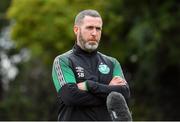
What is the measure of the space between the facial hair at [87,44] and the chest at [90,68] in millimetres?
92

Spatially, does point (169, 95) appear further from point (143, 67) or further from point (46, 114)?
point (46, 114)

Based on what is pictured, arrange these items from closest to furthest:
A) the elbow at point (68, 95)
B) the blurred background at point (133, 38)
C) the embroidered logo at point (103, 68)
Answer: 1. the elbow at point (68, 95)
2. the embroidered logo at point (103, 68)
3. the blurred background at point (133, 38)

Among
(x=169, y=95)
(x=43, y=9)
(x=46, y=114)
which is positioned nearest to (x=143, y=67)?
(x=169, y=95)

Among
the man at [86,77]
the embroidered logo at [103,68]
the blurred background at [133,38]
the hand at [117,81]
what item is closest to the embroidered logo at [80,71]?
the man at [86,77]

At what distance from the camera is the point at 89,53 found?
18.4ft

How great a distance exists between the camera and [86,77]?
5.57m

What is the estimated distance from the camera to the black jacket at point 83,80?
5.48m

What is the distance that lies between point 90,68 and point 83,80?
0.11 meters

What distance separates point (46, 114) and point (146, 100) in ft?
16.6

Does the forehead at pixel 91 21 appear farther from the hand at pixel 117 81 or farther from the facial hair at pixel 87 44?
the hand at pixel 117 81

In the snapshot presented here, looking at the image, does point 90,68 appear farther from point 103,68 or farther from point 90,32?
point 90,32

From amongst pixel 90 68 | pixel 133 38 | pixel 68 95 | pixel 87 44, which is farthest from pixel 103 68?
pixel 133 38

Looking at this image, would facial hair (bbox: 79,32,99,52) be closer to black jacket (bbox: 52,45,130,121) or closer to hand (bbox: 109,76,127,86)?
black jacket (bbox: 52,45,130,121)

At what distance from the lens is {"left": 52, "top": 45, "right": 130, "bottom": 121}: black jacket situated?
548 cm
